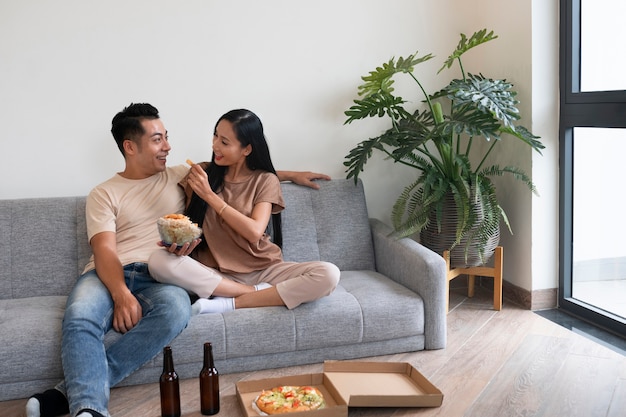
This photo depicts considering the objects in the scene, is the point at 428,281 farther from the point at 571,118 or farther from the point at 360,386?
the point at 571,118

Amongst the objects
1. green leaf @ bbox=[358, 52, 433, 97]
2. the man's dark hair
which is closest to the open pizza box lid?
the man's dark hair

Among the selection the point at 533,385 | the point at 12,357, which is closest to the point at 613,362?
the point at 533,385

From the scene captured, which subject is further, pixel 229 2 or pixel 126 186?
pixel 229 2

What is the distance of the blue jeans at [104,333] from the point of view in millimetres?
2502

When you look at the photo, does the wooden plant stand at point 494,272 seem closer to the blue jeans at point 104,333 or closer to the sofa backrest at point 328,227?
the sofa backrest at point 328,227

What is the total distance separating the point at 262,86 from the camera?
12.4 feet

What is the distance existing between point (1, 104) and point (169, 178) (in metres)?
0.89

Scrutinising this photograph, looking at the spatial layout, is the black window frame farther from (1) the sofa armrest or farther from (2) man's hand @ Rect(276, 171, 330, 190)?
(2) man's hand @ Rect(276, 171, 330, 190)

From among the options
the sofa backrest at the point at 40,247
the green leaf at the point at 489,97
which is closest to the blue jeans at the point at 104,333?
the sofa backrest at the point at 40,247

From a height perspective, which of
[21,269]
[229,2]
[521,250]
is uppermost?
[229,2]

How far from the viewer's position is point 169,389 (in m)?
2.50

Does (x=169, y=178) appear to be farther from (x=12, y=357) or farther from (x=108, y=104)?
(x=12, y=357)

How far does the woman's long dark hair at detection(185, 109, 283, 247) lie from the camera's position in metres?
3.23

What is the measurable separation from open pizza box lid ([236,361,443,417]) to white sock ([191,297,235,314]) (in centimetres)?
41
